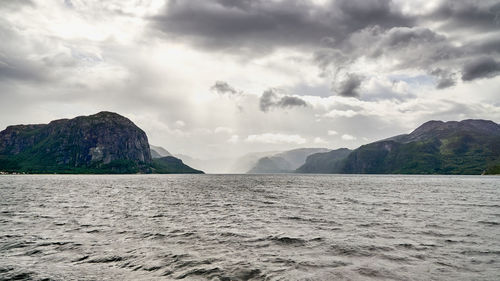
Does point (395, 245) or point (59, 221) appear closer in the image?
point (395, 245)

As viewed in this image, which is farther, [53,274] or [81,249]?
[81,249]

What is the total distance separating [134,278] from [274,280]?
8.69 metres

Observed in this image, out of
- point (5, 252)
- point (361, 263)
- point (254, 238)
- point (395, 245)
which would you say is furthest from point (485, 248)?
point (5, 252)

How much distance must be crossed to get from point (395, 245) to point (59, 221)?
4272 centimetres

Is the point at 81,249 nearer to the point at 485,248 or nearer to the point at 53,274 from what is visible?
the point at 53,274

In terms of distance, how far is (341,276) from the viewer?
58.7 ft

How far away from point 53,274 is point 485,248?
3459cm

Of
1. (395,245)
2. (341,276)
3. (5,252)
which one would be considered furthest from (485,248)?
(5,252)

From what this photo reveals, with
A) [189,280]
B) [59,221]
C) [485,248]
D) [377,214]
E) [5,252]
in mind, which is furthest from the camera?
[377,214]

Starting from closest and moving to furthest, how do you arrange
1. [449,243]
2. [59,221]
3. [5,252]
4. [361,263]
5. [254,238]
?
[361,263] < [5,252] < [449,243] < [254,238] < [59,221]

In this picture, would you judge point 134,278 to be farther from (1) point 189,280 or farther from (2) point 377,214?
(2) point 377,214

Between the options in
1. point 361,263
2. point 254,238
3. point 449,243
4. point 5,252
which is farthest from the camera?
point 254,238

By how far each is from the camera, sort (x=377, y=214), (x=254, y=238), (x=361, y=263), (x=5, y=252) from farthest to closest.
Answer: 1. (x=377, y=214)
2. (x=254, y=238)
3. (x=5, y=252)
4. (x=361, y=263)

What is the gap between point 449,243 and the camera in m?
27.0
